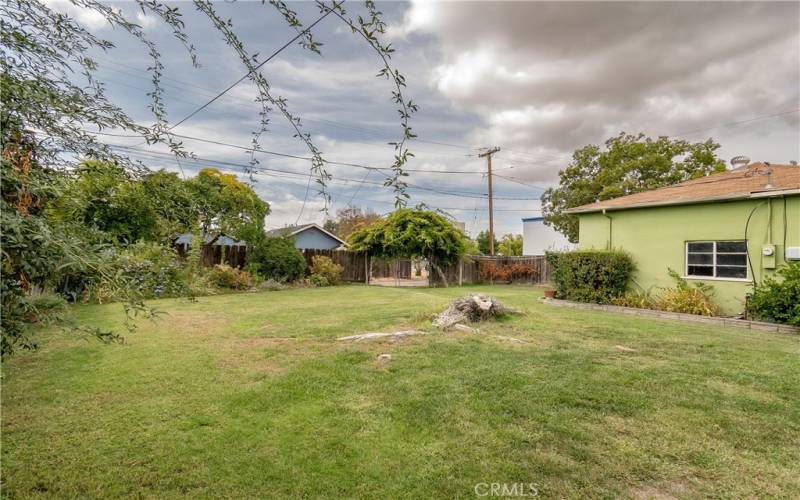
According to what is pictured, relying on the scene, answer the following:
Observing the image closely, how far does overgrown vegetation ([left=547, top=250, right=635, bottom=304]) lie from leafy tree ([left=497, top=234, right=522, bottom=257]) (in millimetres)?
22200

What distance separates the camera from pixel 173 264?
2014 millimetres

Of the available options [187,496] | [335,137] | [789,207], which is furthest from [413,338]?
[789,207]

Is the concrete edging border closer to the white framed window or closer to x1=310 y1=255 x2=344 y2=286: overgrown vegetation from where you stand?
the white framed window

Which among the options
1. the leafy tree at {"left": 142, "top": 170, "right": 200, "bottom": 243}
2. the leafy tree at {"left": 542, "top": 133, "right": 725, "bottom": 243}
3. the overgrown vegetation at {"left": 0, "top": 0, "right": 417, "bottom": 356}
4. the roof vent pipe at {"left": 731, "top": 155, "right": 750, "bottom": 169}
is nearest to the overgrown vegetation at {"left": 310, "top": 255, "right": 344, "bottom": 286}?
the leafy tree at {"left": 542, "top": 133, "right": 725, "bottom": 243}

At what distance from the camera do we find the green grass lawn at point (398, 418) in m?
2.39

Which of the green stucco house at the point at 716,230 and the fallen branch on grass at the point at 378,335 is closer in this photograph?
the fallen branch on grass at the point at 378,335

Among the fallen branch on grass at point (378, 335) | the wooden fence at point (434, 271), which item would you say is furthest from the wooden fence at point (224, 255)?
the fallen branch on grass at point (378, 335)

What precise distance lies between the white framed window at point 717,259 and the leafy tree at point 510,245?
23.3m

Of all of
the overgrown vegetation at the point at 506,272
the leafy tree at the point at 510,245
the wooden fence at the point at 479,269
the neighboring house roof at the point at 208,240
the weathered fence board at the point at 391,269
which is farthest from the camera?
the leafy tree at the point at 510,245

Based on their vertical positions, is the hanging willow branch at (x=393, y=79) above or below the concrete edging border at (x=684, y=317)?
above

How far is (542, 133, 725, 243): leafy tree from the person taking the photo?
66.2 ft

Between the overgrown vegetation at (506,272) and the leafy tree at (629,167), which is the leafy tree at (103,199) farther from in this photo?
the leafy tree at (629,167)

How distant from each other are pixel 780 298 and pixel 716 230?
2583 millimetres

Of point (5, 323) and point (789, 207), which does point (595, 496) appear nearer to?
point (5, 323)
